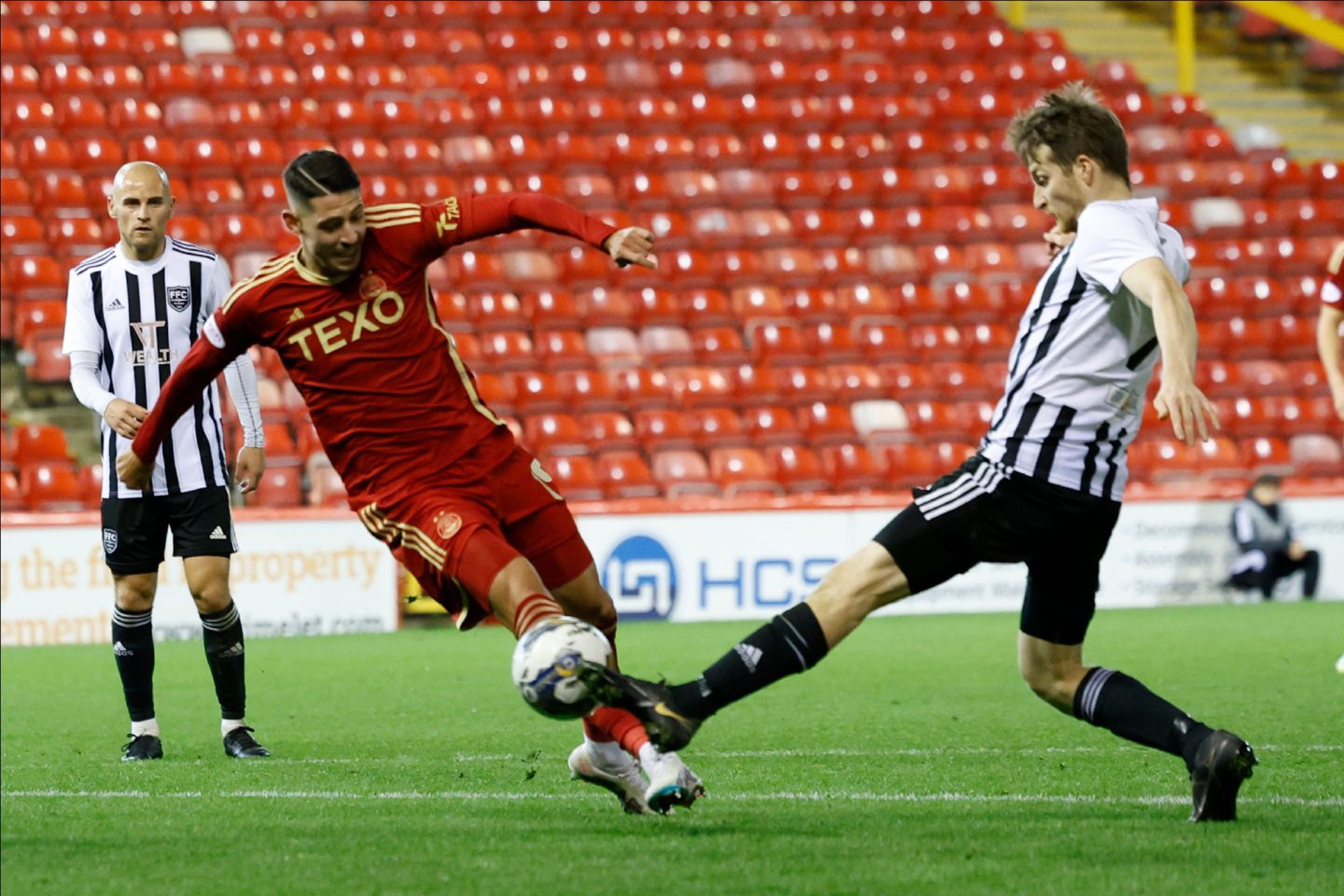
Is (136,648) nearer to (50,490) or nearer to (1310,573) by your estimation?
(50,490)

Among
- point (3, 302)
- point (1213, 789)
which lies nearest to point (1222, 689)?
point (1213, 789)

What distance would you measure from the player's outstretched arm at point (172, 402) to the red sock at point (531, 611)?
46.7 inches

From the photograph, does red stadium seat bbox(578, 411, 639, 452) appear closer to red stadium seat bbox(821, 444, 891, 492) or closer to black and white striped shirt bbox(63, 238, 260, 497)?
red stadium seat bbox(821, 444, 891, 492)

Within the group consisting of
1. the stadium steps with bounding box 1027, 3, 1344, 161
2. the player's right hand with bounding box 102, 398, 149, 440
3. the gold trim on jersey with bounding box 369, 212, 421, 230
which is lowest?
the player's right hand with bounding box 102, 398, 149, 440

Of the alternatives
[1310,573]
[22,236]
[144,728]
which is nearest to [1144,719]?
[144,728]

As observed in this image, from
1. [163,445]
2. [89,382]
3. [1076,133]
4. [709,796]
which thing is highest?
[1076,133]

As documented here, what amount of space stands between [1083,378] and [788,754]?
247 centimetres

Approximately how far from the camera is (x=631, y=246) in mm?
4648

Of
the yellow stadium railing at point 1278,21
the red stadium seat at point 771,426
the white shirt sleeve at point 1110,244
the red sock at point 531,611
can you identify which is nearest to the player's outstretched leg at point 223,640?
the red sock at point 531,611

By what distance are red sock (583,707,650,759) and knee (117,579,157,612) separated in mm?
2611

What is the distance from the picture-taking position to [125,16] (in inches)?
778

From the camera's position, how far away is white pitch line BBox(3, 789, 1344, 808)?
17.7ft

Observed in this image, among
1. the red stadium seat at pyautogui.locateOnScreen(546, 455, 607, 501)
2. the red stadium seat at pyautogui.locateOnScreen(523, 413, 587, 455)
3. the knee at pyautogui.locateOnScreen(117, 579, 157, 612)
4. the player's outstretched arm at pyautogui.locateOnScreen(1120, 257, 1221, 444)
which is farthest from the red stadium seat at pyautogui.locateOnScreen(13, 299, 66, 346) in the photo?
the player's outstretched arm at pyautogui.locateOnScreen(1120, 257, 1221, 444)

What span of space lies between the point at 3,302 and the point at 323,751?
1032 cm
